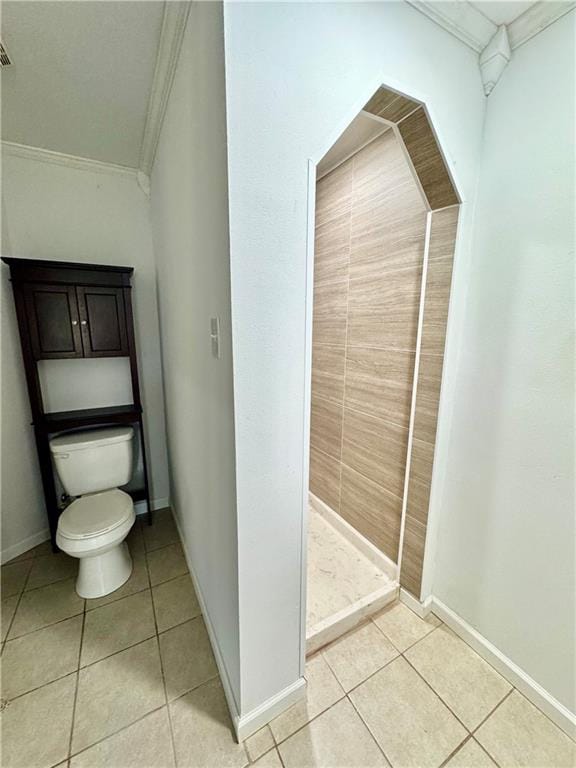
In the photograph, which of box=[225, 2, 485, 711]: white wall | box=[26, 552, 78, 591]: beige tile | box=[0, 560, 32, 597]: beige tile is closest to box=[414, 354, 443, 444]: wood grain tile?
box=[225, 2, 485, 711]: white wall

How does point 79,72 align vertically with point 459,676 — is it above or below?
above

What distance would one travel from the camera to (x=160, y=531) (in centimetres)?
212

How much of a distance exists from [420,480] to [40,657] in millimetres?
1836

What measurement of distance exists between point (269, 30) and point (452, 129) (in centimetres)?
72

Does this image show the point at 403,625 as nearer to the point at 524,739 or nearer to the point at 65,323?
the point at 524,739

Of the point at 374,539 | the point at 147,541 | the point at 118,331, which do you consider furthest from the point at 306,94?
the point at 147,541

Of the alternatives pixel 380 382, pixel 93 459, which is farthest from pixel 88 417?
pixel 380 382

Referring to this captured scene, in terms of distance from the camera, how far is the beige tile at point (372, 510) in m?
1.63

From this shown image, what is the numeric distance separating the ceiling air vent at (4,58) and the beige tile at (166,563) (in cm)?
240

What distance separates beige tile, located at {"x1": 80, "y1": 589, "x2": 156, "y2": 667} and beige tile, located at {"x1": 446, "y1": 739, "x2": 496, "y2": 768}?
4.10ft

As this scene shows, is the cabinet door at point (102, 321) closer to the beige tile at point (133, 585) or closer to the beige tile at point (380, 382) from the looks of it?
the beige tile at point (133, 585)

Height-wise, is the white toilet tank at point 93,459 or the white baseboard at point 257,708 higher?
the white toilet tank at point 93,459

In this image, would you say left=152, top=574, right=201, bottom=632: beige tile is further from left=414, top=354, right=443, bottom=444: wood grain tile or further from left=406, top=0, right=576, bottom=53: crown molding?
left=406, top=0, right=576, bottom=53: crown molding

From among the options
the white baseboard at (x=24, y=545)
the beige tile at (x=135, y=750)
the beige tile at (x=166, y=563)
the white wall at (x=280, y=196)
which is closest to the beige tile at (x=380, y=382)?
the white wall at (x=280, y=196)
